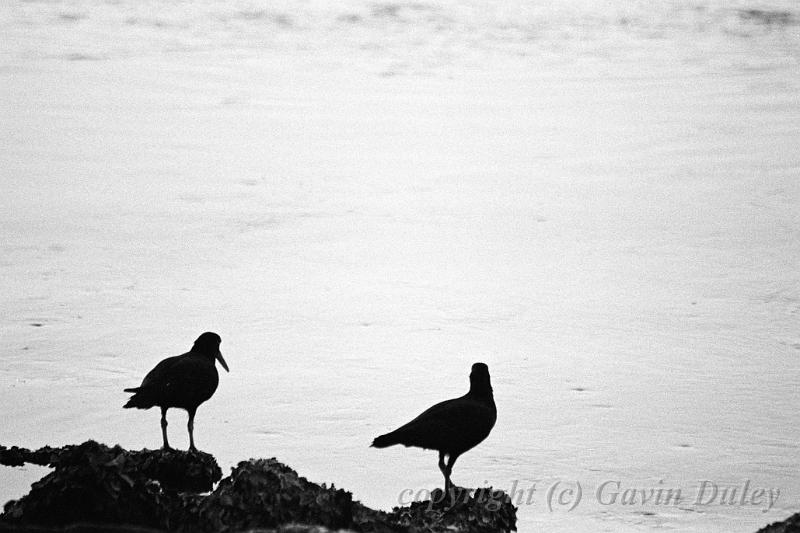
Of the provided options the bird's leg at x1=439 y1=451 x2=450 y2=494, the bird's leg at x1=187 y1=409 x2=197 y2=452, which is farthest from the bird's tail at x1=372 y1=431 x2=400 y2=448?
the bird's leg at x1=187 y1=409 x2=197 y2=452

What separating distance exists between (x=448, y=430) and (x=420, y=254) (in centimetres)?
412

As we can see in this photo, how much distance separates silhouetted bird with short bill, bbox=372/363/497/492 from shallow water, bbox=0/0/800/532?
36 cm

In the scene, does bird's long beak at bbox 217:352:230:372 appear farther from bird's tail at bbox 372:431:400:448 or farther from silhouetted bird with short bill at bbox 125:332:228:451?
bird's tail at bbox 372:431:400:448

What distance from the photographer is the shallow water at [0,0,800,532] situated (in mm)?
6309

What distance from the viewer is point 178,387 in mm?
5992

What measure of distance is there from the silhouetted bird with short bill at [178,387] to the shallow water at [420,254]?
30 cm

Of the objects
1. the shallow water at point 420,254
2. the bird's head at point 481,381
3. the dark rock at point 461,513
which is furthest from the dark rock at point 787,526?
the bird's head at point 481,381

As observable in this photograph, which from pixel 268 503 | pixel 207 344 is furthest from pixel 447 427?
pixel 207 344

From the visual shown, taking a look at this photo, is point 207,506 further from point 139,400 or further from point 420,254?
point 420,254

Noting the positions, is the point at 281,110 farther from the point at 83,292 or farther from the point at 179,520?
the point at 179,520

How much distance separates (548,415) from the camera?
6.61 meters

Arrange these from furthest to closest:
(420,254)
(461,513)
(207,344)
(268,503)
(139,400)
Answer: (420,254), (207,344), (139,400), (461,513), (268,503)

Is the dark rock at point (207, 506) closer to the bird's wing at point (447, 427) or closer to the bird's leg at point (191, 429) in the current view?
the bird's wing at point (447, 427)

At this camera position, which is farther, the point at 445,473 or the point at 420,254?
the point at 420,254
